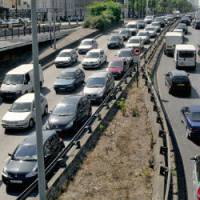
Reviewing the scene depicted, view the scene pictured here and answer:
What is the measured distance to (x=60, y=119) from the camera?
26672 mm

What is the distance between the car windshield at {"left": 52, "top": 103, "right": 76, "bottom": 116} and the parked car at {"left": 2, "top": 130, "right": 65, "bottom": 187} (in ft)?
15.9

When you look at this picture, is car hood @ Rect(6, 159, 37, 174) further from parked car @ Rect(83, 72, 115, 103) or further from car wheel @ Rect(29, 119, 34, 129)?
parked car @ Rect(83, 72, 115, 103)

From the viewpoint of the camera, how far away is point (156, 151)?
21953 mm

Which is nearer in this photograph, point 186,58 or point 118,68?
point 118,68

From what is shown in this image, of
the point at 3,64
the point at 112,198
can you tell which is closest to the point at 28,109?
the point at 112,198

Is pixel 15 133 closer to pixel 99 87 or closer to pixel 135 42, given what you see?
pixel 99 87

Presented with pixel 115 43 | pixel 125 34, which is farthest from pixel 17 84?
pixel 125 34

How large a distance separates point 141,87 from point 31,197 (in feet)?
67.6

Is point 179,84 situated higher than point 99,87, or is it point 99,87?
point 99,87

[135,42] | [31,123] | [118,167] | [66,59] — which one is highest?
[135,42]

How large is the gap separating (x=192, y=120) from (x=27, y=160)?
9582 millimetres

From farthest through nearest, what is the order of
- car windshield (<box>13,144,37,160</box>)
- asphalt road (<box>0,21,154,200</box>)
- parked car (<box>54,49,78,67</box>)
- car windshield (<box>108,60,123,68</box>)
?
parked car (<box>54,49,78,67</box>) → car windshield (<box>108,60,123,68</box>) → car windshield (<box>13,144,37,160</box>) → asphalt road (<box>0,21,154,200</box>)

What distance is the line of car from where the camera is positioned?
66.5 ft

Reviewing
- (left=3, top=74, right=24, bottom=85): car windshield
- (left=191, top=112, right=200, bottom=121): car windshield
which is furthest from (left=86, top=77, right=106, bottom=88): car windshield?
(left=191, top=112, right=200, bottom=121): car windshield
